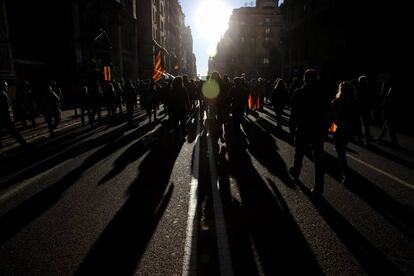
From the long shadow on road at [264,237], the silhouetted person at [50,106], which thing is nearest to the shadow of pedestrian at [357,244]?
the long shadow on road at [264,237]

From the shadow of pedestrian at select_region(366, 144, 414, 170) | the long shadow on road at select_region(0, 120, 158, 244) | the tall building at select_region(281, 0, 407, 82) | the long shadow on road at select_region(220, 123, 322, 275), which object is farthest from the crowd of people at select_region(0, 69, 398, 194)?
the tall building at select_region(281, 0, 407, 82)

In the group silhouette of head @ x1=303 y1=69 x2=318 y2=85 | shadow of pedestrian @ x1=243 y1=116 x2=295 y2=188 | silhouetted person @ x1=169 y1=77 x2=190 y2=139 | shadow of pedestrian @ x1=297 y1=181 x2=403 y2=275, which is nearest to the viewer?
shadow of pedestrian @ x1=297 y1=181 x2=403 y2=275

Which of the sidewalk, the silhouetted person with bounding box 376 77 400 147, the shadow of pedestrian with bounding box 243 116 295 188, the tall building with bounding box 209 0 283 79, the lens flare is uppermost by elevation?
the tall building with bounding box 209 0 283 79

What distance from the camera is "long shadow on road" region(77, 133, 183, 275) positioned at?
311 cm

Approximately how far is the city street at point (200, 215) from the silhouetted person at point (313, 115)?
58cm

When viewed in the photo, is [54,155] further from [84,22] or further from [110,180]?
[84,22]

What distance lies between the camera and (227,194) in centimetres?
517

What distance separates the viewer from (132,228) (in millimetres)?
3930

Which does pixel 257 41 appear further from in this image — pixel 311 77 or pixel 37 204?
pixel 37 204

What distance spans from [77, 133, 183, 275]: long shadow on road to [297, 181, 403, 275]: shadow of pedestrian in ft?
7.76

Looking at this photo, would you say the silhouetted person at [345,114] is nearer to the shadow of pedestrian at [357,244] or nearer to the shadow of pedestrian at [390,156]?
the shadow of pedestrian at [357,244]

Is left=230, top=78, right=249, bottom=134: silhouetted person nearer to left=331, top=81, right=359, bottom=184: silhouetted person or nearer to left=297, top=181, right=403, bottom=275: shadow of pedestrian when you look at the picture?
left=331, top=81, right=359, bottom=184: silhouetted person

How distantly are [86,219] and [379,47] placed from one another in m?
22.0

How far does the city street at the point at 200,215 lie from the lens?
3.18 metres
